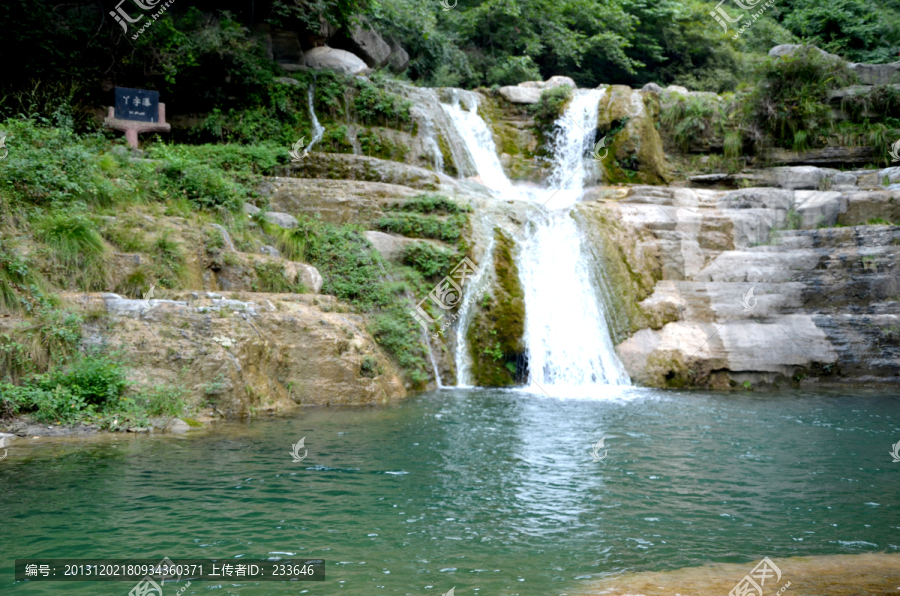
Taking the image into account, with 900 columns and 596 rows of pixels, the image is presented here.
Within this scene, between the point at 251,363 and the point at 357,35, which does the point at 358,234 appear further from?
the point at 357,35

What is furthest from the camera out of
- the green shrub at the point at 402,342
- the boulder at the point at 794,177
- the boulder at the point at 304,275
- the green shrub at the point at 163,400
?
the boulder at the point at 794,177

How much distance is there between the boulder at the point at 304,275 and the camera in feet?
35.3

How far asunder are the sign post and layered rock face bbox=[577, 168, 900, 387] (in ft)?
30.2

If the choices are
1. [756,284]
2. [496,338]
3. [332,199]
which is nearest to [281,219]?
[332,199]

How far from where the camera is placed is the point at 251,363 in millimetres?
8953

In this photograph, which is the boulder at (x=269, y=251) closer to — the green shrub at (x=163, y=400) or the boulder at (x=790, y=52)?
the green shrub at (x=163, y=400)

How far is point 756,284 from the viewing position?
13430 mm

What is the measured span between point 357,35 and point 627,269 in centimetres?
1270

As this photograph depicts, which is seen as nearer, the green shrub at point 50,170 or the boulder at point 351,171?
the green shrub at point 50,170

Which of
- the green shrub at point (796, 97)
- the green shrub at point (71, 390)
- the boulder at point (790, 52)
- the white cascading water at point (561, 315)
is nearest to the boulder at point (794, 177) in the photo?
the green shrub at point (796, 97)

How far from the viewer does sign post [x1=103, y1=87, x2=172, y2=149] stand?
42.6 ft

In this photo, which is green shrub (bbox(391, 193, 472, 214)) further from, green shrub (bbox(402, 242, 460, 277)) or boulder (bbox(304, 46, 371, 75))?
boulder (bbox(304, 46, 371, 75))

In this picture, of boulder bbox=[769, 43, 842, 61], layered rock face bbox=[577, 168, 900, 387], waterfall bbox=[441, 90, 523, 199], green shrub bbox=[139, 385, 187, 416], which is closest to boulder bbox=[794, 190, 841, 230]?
layered rock face bbox=[577, 168, 900, 387]

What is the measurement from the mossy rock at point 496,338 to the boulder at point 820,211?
24.1 feet
